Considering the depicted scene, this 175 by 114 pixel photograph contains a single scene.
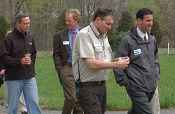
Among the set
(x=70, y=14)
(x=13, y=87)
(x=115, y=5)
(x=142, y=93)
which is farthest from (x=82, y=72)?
(x=115, y=5)

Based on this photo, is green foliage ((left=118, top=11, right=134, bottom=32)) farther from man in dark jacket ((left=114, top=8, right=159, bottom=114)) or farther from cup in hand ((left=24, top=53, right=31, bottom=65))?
man in dark jacket ((left=114, top=8, right=159, bottom=114))

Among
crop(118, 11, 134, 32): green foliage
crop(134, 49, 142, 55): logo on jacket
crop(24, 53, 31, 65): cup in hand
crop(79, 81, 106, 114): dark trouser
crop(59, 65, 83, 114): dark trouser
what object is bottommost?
crop(118, 11, 134, 32): green foliage

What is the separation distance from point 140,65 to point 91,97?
40.5 inches

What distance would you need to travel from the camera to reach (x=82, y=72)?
6.75 meters

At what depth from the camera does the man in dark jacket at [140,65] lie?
24.3 feet

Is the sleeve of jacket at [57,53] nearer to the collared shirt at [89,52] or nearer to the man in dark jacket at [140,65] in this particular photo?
the man in dark jacket at [140,65]

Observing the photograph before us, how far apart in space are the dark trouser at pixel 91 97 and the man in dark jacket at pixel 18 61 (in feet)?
6.52

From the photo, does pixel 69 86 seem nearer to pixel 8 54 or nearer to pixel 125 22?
pixel 8 54

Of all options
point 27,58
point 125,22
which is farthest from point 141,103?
point 125,22

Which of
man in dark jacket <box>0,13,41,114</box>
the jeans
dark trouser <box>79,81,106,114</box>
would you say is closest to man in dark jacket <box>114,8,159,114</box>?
dark trouser <box>79,81,106,114</box>

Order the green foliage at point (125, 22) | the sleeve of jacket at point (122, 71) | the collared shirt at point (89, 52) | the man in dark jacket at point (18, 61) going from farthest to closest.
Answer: the green foliage at point (125, 22)
the man in dark jacket at point (18, 61)
the sleeve of jacket at point (122, 71)
the collared shirt at point (89, 52)

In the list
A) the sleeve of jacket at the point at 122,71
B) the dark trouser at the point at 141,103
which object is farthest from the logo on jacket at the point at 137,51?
the dark trouser at the point at 141,103

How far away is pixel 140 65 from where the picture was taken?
742cm

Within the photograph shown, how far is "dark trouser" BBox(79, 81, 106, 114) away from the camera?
669 centimetres
